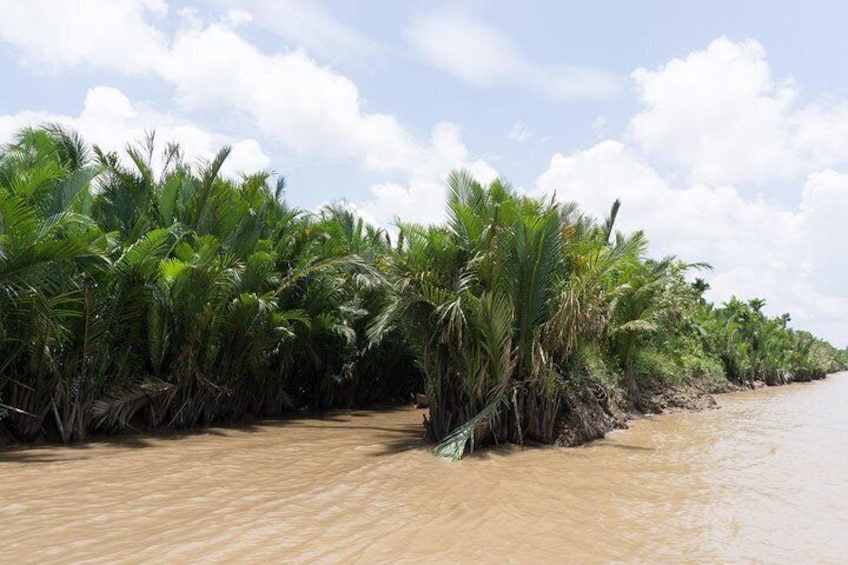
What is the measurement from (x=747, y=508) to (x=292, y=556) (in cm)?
483

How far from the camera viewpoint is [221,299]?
A: 396 inches

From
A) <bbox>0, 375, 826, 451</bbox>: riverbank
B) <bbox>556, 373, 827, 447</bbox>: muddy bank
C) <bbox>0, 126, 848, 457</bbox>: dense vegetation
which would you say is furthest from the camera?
<bbox>556, 373, 827, 447</bbox>: muddy bank

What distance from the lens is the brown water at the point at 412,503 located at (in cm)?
443

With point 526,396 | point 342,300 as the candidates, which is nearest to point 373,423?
point 342,300

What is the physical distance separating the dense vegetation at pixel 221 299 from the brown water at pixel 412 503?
95 centimetres

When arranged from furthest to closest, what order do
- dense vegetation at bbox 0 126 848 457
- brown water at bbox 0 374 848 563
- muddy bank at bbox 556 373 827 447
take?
muddy bank at bbox 556 373 827 447 < dense vegetation at bbox 0 126 848 457 < brown water at bbox 0 374 848 563

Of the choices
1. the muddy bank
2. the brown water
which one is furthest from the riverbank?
the brown water

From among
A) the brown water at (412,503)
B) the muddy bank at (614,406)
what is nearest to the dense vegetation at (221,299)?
the muddy bank at (614,406)

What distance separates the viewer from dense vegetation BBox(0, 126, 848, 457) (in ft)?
26.7

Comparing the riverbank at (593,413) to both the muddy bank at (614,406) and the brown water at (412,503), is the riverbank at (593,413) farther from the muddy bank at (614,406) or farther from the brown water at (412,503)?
the brown water at (412,503)

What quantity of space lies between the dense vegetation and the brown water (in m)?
0.95

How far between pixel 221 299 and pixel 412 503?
5.86 meters

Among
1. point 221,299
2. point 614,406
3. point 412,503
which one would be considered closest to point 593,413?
point 614,406

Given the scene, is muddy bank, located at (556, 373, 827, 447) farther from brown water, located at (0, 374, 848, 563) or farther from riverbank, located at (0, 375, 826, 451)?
brown water, located at (0, 374, 848, 563)
